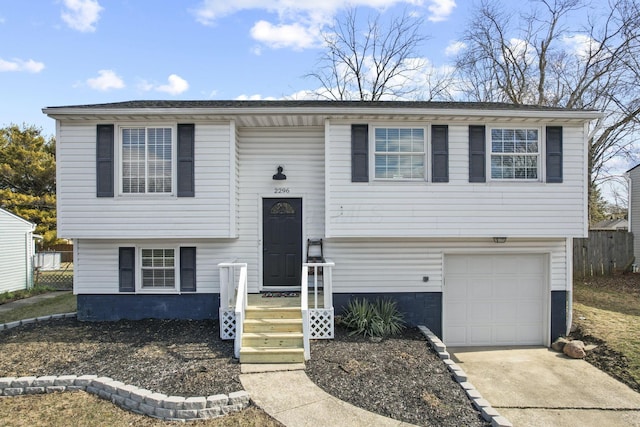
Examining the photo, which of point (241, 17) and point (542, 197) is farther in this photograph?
point (241, 17)

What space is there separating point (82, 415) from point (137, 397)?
2.08 feet

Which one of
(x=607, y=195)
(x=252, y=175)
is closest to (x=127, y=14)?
(x=252, y=175)

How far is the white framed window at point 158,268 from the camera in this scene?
8234 millimetres

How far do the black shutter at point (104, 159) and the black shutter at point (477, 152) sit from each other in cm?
758

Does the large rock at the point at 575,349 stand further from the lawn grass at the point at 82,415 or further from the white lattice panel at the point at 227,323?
the white lattice panel at the point at 227,323

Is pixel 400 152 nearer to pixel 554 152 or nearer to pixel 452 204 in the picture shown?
pixel 452 204

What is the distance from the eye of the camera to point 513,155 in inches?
310

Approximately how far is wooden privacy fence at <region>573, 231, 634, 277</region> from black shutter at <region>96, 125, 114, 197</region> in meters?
15.5

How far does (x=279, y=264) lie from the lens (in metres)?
8.41

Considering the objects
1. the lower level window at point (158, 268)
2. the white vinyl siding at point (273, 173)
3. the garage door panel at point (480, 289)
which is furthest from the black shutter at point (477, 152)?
the lower level window at point (158, 268)

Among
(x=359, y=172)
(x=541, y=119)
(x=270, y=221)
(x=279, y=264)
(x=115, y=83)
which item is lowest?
(x=279, y=264)

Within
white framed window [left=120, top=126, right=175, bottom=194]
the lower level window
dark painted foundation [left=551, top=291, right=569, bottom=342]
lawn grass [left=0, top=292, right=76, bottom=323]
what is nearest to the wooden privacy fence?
dark painted foundation [left=551, top=291, right=569, bottom=342]

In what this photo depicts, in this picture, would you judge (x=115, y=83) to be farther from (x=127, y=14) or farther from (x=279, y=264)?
(x=279, y=264)

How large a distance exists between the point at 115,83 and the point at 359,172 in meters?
15.2
